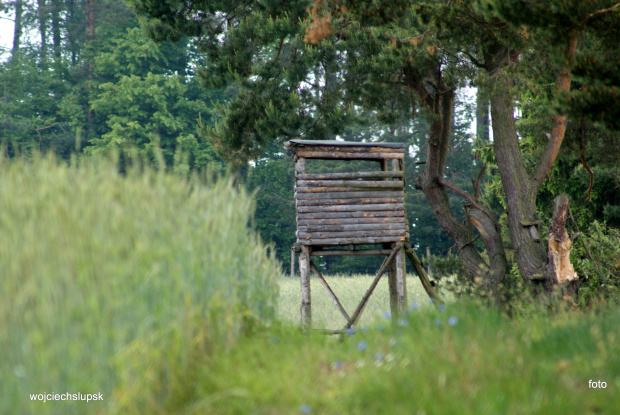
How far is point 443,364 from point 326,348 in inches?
52.5

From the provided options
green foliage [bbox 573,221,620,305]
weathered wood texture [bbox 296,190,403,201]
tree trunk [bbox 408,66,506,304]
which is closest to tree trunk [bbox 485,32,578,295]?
tree trunk [bbox 408,66,506,304]

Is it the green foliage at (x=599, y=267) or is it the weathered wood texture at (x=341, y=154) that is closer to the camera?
the green foliage at (x=599, y=267)

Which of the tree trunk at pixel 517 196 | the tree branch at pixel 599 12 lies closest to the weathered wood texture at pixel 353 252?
the tree trunk at pixel 517 196

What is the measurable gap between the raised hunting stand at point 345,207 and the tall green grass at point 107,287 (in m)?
5.89

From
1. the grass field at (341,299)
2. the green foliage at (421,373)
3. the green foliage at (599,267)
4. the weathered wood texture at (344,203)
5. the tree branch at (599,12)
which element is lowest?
the grass field at (341,299)

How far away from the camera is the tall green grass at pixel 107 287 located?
11.0ft

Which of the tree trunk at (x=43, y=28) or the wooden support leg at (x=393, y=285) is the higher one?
the tree trunk at (x=43, y=28)

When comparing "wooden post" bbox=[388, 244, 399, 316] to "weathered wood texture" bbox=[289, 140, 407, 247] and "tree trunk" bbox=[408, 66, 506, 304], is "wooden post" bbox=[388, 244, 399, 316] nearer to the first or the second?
"weathered wood texture" bbox=[289, 140, 407, 247]

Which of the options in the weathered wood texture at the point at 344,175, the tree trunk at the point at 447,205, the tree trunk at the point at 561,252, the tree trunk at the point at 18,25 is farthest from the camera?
the tree trunk at the point at 18,25

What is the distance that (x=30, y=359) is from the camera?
3.27 m

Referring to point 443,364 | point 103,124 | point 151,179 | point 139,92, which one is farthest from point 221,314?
point 103,124

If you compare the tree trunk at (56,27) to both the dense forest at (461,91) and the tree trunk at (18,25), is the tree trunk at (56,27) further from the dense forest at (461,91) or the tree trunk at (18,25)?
the dense forest at (461,91)

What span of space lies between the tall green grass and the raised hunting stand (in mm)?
5894

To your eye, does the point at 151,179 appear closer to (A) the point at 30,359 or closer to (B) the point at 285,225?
(A) the point at 30,359
